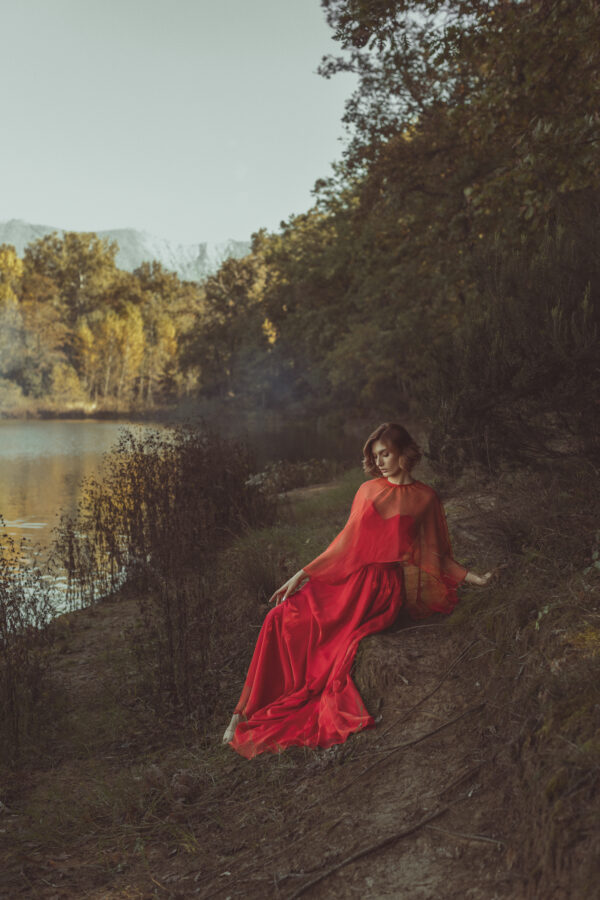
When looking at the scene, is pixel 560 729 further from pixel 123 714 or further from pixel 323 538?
pixel 323 538

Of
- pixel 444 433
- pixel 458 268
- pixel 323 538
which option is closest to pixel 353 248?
pixel 458 268

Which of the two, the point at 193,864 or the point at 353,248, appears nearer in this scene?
the point at 193,864

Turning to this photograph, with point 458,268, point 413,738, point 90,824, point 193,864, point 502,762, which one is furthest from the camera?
point 458,268

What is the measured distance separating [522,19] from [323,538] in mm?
5200

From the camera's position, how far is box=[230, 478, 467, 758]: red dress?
3.56m

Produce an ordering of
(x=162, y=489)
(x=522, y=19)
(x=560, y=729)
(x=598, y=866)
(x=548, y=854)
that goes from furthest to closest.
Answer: (x=162, y=489)
(x=522, y=19)
(x=560, y=729)
(x=548, y=854)
(x=598, y=866)

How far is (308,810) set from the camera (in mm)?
2971

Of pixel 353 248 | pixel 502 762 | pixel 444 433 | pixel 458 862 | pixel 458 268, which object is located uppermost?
pixel 353 248

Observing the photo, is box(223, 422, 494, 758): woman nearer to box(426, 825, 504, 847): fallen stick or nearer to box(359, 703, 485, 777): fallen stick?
box(359, 703, 485, 777): fallen stick

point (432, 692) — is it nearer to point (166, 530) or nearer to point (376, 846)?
point (376, 846)

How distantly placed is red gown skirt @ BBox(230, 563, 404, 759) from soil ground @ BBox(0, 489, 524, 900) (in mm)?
136

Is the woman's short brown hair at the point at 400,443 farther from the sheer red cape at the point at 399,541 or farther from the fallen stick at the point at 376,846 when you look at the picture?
the fallen stick at the point at 376,846

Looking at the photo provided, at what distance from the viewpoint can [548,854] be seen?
2.03 metres

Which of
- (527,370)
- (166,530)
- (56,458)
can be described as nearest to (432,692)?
(527,370)
